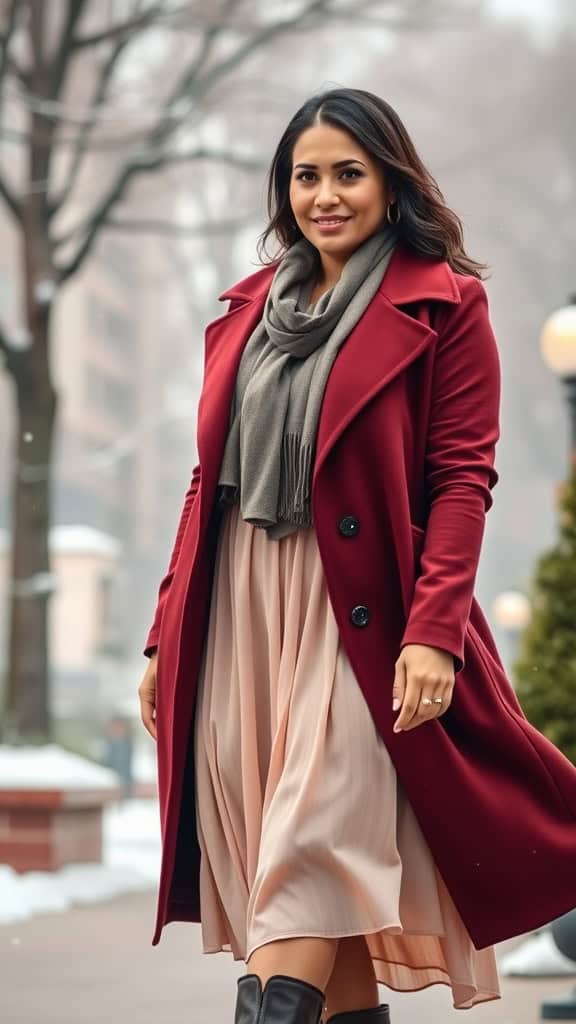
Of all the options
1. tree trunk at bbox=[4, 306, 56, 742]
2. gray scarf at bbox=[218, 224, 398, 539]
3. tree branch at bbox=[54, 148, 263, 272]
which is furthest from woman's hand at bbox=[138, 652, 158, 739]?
tree branch at bbox=[54, 148, 263, 272]

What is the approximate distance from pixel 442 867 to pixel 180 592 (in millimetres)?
671

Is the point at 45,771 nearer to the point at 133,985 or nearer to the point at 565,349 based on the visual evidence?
the point at 565,349

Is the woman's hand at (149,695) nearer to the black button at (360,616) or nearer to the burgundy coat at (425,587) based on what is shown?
the burgundy coat at (425,587)

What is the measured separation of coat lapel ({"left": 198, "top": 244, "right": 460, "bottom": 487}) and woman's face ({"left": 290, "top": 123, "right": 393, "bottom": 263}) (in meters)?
0.10

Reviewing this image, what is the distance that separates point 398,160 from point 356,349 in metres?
0.37

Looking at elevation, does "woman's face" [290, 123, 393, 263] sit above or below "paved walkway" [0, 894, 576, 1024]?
above

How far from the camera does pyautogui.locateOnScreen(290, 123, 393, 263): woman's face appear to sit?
371 cm

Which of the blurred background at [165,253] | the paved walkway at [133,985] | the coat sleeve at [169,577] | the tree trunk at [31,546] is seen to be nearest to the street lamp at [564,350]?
the paved walkway at [133,985]

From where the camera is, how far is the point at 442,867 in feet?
11.8

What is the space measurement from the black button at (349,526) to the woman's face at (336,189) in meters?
0.52

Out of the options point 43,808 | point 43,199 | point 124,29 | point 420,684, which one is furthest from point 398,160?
point 124,29

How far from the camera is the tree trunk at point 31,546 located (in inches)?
477

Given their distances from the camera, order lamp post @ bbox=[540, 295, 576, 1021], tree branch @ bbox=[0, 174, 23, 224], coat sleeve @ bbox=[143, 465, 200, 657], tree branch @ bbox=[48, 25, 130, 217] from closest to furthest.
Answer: coat sleeve @ bbox=[143, 465, 200, 657] < lamp post @ bbox=[540, 295, 576, 1021] < tree branch @ bbox=[0, 174, 23, 224] < tree branch @ bbox=[48, 25, 130, 217]

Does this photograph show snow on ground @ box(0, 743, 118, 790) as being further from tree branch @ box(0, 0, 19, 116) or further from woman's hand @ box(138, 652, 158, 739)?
woman's hand @ box(138, 652, 158, 739)
